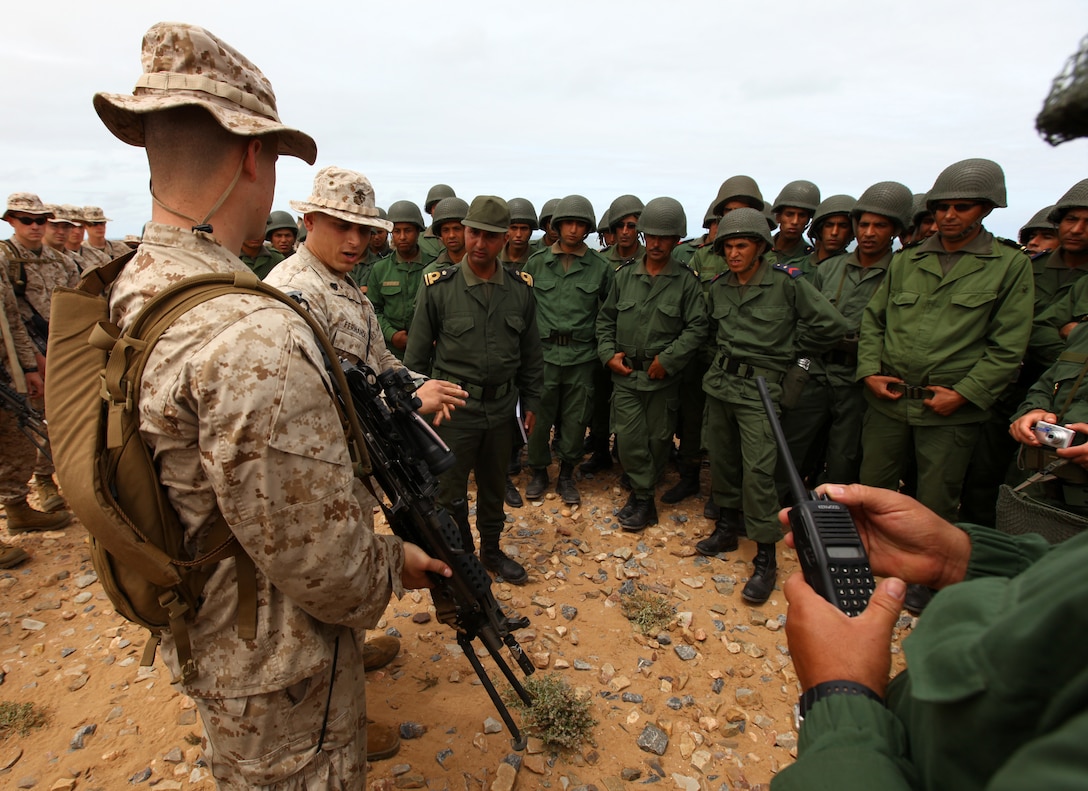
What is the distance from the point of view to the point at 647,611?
12.4ft

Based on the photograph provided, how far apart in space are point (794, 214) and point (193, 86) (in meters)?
6.17

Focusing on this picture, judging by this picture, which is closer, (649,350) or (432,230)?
(649,350)

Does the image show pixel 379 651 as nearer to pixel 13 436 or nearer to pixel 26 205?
pixel 13 436

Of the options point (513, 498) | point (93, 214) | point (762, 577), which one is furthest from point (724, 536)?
point (93, 214)

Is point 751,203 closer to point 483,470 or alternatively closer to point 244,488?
point 483,470

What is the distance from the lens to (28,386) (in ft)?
16.3

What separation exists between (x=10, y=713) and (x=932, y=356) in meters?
5.88

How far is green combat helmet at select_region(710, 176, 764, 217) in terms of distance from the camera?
20.5ft

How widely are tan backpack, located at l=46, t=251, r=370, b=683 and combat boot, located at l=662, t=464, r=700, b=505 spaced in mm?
4575

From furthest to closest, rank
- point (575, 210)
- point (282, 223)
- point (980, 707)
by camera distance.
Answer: point (282, 223), point (575, 210), point (980, 707)

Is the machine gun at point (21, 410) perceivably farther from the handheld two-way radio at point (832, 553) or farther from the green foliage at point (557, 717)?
the handheld two-way radio at point (832, 553)

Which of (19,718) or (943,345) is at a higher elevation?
(943,345)

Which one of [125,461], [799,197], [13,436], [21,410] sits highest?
[799,197]

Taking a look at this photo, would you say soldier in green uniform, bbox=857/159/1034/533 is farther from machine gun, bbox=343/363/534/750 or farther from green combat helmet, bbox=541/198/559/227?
green combat helmet, bbox=541/198/559/227
